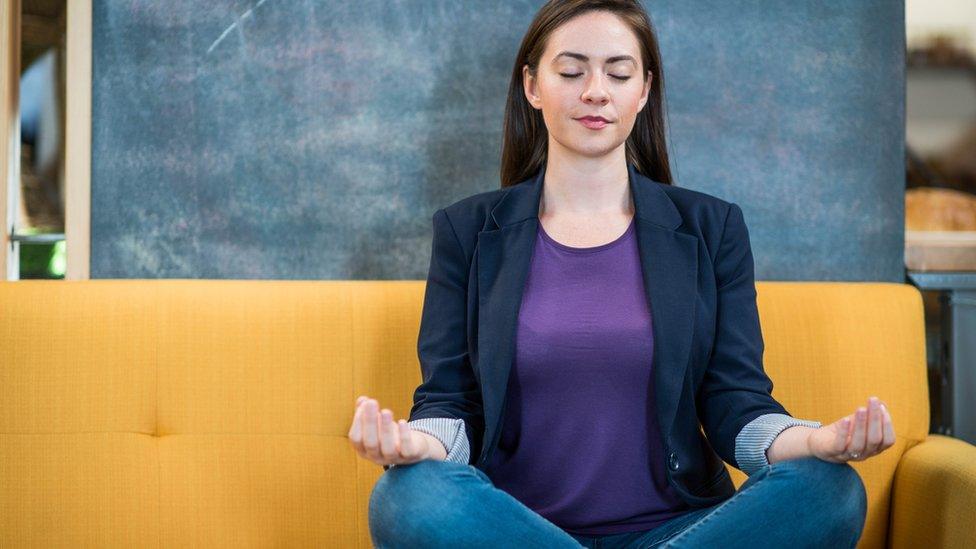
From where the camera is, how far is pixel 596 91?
1.61 metres

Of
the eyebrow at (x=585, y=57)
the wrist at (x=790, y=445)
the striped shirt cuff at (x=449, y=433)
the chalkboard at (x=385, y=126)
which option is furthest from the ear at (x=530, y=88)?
the wrist at (x=790, y=445)

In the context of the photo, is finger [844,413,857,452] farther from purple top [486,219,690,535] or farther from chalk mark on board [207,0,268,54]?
chalk mark on board [207,0,268,54]

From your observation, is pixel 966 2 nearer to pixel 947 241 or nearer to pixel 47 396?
pixel 947 241

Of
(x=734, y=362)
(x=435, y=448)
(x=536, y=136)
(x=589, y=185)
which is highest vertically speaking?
(x=536, y=136)

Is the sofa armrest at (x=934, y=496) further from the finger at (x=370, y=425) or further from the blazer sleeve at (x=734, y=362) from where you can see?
the finger at (x=370, y=425)

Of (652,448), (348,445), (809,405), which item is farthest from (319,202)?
(809,405)

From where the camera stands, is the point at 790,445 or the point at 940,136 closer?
the point at 790,445

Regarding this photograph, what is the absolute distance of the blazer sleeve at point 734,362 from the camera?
1.54m

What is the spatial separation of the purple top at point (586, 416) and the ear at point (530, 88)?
35cm

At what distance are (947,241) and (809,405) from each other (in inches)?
25.0

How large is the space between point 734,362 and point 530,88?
2.02ft

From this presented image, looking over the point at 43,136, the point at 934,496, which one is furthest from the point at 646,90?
the point at 43,136

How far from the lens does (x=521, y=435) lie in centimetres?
158

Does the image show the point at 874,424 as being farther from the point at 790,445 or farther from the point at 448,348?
the point at 448,348
